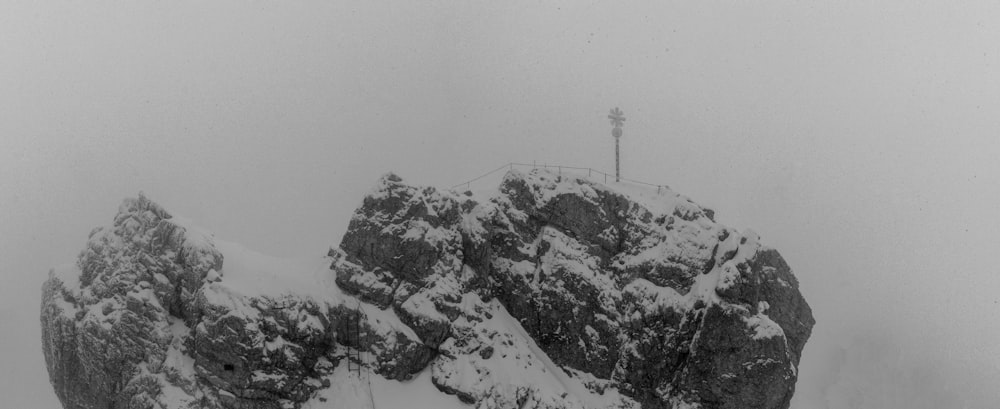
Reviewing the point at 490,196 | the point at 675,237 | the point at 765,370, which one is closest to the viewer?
the point at 765,370

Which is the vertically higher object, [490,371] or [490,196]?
[490,196]

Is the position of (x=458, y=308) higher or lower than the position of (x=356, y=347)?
higher

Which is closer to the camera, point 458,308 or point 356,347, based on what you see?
point 356,347

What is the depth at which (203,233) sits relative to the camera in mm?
81188

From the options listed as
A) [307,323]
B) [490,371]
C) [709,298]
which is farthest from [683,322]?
[307,323]

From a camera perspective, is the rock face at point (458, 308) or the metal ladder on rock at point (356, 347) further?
the metal ladder on rock at point (356, 347)

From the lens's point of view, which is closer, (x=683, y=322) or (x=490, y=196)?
(x=683, y=322)

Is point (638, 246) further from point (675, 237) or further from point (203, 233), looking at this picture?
point (203, 233)

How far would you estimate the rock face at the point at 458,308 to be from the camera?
7638 cm

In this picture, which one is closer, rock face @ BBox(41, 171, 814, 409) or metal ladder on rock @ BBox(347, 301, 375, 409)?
rock face @ BBox(41, 171, 814, 409)

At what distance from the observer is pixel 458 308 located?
8306 centimetres

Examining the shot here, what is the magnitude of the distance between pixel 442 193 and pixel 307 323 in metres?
17.0

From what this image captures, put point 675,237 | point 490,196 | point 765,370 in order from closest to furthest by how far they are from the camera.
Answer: point 765,370 < point 675,237 < point 490,196

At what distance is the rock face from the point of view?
76375 millimetres
